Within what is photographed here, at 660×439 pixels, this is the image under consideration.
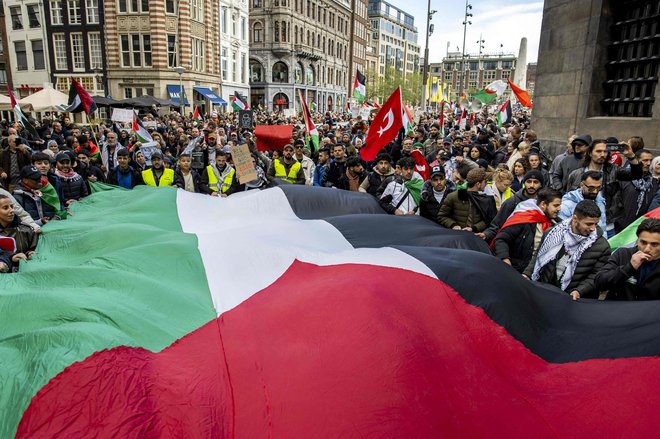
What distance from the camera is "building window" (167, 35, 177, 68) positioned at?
1495 inches

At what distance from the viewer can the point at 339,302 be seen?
3289 mm

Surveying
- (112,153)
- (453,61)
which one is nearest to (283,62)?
(112,153)

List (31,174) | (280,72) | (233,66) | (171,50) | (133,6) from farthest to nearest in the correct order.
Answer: (280,72) → (233,66) → (171,50) → (133,6) → (31,174)

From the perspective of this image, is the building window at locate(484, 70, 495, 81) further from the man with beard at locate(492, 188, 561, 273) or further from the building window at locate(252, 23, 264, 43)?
the man with beard at locate(492, 188, 561, 273)

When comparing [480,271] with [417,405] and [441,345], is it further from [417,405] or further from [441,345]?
[417,405]

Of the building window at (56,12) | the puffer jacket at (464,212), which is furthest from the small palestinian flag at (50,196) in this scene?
the building window at (56,12)

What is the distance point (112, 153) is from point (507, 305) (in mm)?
10466

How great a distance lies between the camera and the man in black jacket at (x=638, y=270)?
12.0ft

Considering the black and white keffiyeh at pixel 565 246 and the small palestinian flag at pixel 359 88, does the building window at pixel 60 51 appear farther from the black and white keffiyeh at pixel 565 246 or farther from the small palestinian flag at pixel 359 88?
the black and white keffiyeh at pixel 565 246

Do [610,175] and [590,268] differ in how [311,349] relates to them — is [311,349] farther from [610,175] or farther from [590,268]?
[610,175]

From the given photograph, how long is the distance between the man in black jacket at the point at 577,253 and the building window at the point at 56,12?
149 feet

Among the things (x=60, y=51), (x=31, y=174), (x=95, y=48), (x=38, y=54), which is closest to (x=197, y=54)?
(x=95, y=48)

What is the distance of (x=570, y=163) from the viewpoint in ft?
25.1

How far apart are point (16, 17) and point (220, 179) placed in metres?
44.3
